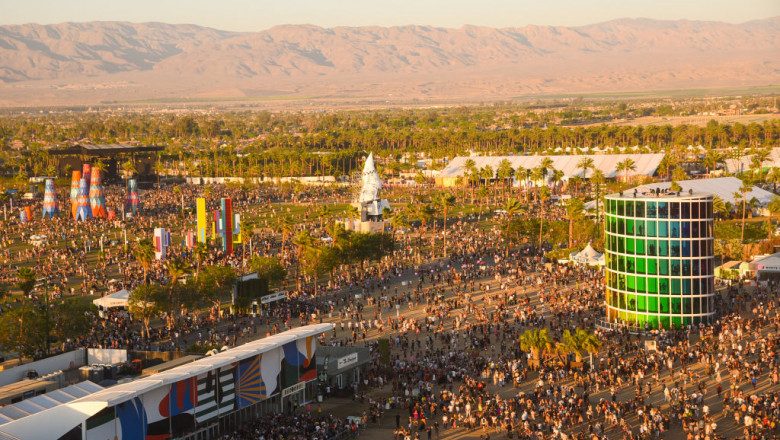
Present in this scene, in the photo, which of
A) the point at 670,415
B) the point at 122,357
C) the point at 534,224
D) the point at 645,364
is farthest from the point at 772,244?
the point at 122,357

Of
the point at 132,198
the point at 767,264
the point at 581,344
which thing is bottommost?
the point at 581,344

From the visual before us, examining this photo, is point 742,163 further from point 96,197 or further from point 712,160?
point 96,197

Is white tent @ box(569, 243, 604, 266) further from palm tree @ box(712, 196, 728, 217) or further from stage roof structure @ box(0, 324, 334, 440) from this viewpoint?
stage roof structure @ box(0, 324, 334, 440)

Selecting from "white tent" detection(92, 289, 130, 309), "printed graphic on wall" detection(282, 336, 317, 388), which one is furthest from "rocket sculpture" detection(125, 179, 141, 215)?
"printed graphic on wall" detection(282, 336, 317, 388)

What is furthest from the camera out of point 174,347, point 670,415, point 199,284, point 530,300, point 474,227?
point 474,227

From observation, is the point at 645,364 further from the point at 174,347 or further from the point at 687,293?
the point at 174,347

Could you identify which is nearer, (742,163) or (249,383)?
(249,383)

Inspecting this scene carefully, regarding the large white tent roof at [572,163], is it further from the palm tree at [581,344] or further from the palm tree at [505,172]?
the palm tree at [581,344]

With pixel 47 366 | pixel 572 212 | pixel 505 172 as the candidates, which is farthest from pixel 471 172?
pixel 47 366
